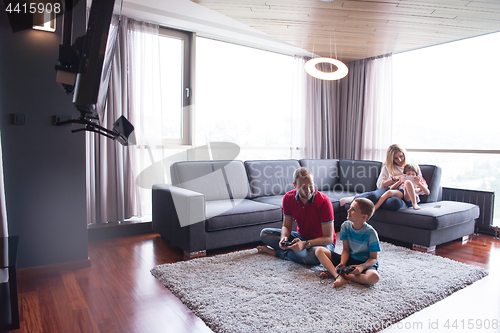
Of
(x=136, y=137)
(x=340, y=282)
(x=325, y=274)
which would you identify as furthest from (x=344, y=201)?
(x=136, y=137)

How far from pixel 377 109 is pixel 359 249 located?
128 inches

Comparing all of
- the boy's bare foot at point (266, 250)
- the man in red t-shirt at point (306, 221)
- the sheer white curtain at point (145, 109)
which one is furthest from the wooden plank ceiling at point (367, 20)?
the boy's bare foot at point (266, 250)

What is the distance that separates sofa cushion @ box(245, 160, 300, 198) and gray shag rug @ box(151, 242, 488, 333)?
44.8 inches

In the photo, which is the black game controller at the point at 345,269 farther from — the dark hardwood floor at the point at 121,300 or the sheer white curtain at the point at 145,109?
the sheer white curtain at the point at 145,109

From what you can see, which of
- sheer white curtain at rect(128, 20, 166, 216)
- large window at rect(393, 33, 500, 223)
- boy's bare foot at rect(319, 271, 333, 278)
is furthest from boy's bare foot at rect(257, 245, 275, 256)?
large window at rect(393, 33, 500, 223)

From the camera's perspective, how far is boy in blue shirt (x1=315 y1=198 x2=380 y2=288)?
2.14 meters

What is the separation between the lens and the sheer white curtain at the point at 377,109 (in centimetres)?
477

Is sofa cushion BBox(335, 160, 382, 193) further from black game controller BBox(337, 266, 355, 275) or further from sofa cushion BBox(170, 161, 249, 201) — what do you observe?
black game controller BBox(337, 266, 355, 275)

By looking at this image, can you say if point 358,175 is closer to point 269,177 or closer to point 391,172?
point 391,172

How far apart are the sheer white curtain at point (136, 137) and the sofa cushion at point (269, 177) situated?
43.8 inches

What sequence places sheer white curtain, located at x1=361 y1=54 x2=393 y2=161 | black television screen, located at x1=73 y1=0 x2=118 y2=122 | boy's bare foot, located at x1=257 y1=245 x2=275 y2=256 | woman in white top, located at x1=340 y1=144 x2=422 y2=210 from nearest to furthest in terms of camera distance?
black television screen, located at x1=73 y1=0 x2=118 y2=122 → boy's bare foot, located at x1=257 y1=245 x2=275 y2=256 → woman in white top, located at x1=340 y1=144 x2=422 y2=210 → sheer white curtain, located at x1=361 y1=54 x2=393 y2=161

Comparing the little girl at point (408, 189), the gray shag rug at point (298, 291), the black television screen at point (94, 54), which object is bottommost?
the gray shag rug at point (298, 291)

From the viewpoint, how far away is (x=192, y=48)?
162 inches

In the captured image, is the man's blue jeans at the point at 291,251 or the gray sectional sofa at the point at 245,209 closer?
the man's blue jeans at the point at 291,251
